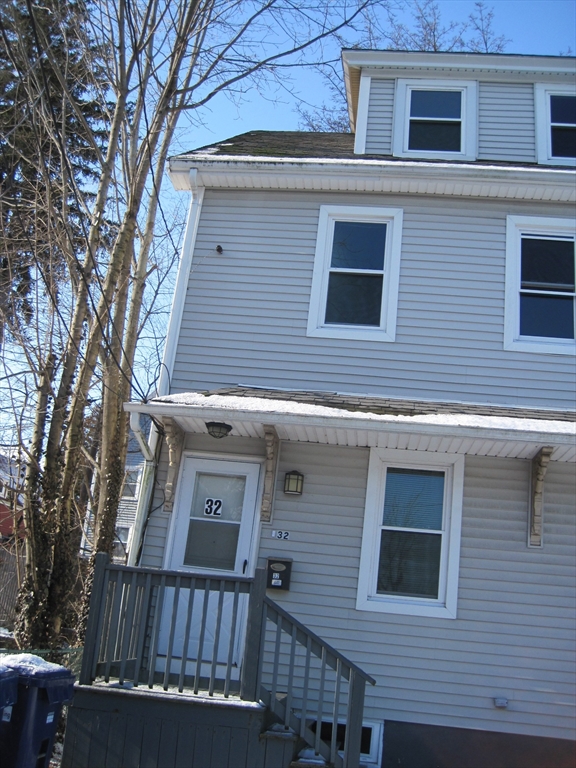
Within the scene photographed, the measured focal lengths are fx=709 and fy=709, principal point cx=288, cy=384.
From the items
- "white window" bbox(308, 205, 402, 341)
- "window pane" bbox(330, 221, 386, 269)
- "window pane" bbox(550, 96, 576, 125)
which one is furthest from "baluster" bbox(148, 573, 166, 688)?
"window pane" bbox(550, 96, 576, 125)

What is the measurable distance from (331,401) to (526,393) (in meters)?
1.99

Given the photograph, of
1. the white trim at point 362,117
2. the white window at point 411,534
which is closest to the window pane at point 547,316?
the white window at point 411,534

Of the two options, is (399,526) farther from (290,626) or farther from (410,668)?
(290,626)

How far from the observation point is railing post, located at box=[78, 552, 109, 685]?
5.18 m

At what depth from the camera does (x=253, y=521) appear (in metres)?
6.83

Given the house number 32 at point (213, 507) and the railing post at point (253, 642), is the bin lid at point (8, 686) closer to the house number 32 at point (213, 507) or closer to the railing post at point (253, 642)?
the railing post at point (253, 642)

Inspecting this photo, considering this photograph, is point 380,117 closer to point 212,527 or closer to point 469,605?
point 212,527

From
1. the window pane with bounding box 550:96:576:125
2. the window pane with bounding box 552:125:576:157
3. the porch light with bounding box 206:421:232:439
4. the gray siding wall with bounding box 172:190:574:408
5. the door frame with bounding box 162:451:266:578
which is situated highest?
the window pane with bounding box 550:96:576:125

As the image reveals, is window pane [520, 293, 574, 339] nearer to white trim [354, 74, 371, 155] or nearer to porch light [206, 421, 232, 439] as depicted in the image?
white trim [354, 74, 371, 155]

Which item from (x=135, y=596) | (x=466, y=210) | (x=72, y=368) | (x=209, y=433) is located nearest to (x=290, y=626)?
(x=135, y=596)

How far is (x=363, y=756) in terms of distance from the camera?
20.2 ft

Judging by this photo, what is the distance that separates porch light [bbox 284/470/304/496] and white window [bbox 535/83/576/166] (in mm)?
4800

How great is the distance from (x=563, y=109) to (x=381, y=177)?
109 inches

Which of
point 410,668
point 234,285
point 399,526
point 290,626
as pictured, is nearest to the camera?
point 290,626
